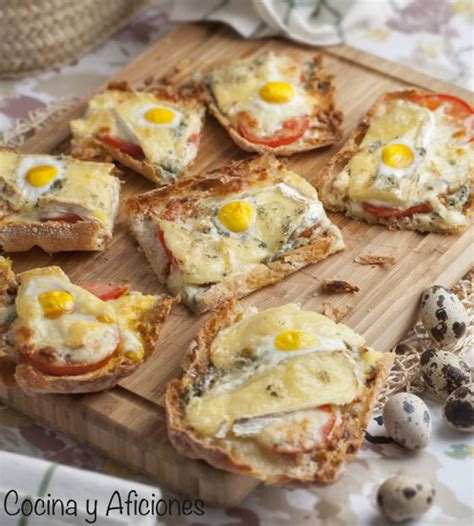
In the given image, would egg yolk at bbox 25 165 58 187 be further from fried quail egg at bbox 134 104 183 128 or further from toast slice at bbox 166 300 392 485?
toast slice at bbox 166 300 392 485

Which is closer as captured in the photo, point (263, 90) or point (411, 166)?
point (411, 166)

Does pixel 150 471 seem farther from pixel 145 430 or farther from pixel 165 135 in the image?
pixel 165 135

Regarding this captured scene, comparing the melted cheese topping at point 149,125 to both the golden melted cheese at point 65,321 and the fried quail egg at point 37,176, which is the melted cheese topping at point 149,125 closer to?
the fried quail egg at point 37,176

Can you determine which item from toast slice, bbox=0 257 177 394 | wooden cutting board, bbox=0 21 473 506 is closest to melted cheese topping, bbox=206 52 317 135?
wooden cutting board, bbox=0 21 473 506

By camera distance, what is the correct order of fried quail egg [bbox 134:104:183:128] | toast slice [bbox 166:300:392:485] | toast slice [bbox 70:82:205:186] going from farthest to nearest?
1. fried quail egg [bbox 134:104:183:128]
2. toast slice [bbox 70:82:205:186]
3. toast slice [bbox 166:300:392:485]

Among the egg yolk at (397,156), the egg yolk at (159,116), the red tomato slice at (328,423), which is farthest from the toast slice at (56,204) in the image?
the red tomato slice at (328,423)

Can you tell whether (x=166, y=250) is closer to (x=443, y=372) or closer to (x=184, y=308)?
(x=184, y=308)

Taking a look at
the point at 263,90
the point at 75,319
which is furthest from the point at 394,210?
the point at 75,319
